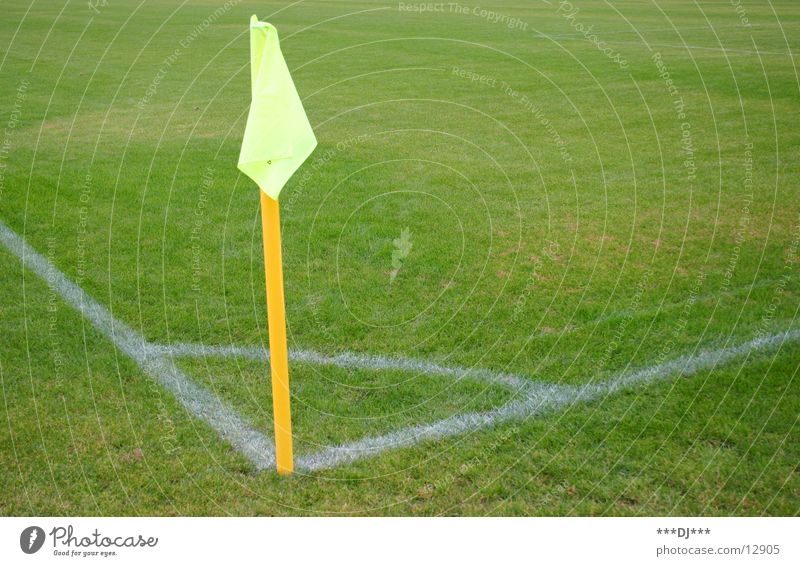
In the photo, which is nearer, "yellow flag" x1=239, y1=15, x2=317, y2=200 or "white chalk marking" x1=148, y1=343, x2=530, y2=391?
"yellow flag" x1=239, y1=15, x2=317, y2=200

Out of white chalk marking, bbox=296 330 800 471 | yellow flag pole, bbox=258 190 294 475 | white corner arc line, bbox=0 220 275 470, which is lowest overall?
white corner arc line, bbox=0 220 275 470

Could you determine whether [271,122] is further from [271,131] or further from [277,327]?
[277,327]

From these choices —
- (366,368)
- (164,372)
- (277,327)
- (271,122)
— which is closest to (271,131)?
(271,122)

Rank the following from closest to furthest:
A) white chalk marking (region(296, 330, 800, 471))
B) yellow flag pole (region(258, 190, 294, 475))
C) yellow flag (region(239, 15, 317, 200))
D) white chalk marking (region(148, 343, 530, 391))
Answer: yellow flag (region(239, 15, 317, 200)) → yellow flag pole (region(258, 190, 294, 475)) → white chalk marking (region(296, 330, 800, 471)) → white chalk marking (region(148, 343, 530, 391))

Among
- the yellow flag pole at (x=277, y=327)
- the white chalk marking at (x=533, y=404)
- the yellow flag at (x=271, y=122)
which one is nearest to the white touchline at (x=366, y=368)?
the white chalk marking at (x=533, y=404)

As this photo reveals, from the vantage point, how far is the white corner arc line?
3846mm

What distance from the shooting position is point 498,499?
3.44 m

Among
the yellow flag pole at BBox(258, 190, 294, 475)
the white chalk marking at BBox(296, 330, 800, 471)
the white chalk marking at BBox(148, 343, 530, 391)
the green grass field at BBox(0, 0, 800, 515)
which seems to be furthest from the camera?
the white chalk marking at BBox(148, 343, 530, 391)

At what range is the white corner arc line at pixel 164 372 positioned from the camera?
3.85 metres

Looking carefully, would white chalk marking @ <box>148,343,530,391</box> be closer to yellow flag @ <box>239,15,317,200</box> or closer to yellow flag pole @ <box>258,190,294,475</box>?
yellow flag pole @ <box>258,190,294,475</box>

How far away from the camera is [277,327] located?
10.9 ft

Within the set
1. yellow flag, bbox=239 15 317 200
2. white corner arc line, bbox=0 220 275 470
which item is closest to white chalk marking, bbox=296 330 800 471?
white corner arc line, bbox=0 220 275 470

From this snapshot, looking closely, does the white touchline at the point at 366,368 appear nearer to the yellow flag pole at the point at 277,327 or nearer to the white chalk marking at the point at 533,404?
the white chalk marking at the point at 533,404
